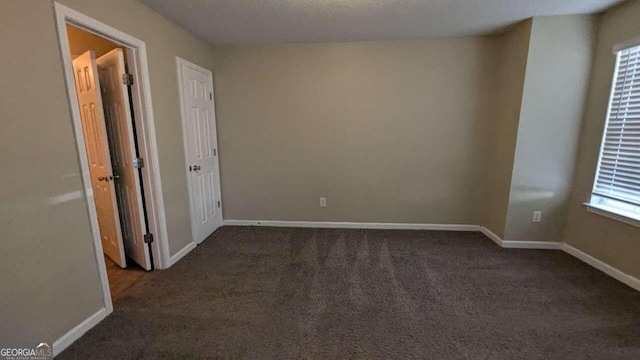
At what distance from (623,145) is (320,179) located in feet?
9.97

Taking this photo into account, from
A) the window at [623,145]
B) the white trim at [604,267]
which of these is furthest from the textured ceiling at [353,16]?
the white trim at [604,267]

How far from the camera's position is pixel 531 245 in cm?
300

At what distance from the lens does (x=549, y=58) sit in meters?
2.63

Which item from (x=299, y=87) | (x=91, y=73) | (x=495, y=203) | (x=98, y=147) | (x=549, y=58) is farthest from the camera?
(x=299, y=87)

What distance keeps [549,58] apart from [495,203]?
5.35 feet

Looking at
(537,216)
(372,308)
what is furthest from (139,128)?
(537,216)

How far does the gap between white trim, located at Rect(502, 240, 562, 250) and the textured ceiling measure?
2.38 metres

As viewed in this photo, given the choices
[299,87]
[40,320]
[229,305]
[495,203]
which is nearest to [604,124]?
[495,203]

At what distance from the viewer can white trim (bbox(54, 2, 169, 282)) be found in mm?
1633

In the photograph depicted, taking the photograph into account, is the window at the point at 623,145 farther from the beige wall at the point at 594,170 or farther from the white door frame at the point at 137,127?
the white door frame at the point at 137,127

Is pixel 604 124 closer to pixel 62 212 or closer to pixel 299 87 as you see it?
pixel 299 87

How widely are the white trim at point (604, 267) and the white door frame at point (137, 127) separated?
427 centimetres

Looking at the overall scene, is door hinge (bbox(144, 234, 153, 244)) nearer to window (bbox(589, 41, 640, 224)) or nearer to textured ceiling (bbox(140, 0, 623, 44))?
textured ceiling (bbox(140, 0, 623, 44))

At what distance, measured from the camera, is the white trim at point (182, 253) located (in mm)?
2701
